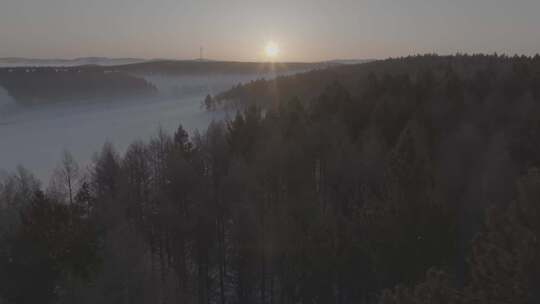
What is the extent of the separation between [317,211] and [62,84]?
72.8 metres

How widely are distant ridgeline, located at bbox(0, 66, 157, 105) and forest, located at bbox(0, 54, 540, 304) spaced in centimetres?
5779

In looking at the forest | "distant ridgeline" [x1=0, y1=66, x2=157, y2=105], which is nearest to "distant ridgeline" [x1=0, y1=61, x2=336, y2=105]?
"distant ridgeline" [x1=0, y1=66, x2=157, y2=105]

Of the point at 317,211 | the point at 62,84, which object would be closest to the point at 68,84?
A: the point at 62,84

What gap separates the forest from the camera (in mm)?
10305

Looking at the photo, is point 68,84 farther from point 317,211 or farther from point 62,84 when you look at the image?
point 317,211

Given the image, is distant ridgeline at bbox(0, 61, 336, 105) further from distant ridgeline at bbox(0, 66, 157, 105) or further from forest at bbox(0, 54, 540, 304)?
forest at bbox(0, 54, 540, 304)

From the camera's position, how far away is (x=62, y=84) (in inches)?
3147

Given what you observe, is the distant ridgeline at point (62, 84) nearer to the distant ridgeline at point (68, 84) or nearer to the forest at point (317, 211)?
the distant ridgeline at point (68, 84)

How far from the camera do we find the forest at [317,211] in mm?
10305

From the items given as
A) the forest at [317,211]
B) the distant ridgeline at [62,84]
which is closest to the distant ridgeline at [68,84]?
the distant ridgeline at [62,84]

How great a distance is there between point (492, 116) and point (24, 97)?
69.3 meters

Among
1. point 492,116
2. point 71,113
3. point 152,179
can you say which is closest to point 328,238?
point 152,179

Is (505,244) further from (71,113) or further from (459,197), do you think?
(71,113)

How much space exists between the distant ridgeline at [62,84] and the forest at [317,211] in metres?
57.8
